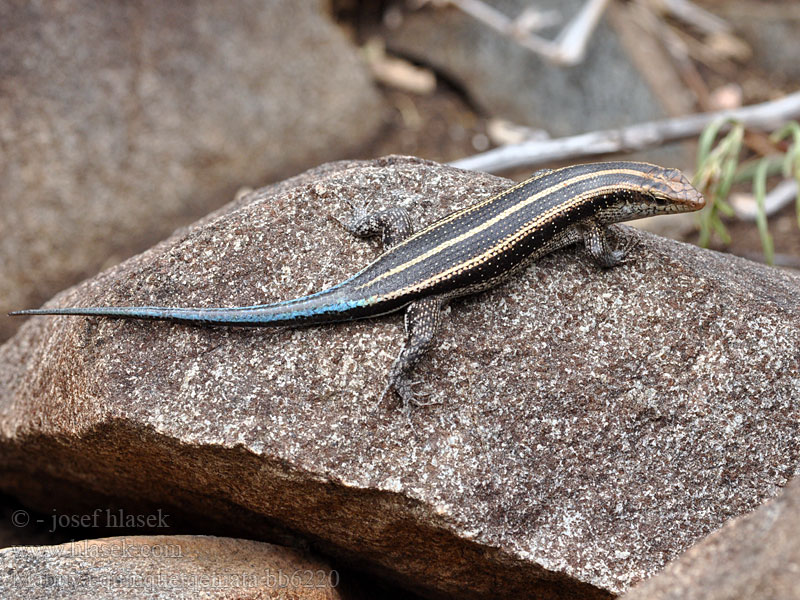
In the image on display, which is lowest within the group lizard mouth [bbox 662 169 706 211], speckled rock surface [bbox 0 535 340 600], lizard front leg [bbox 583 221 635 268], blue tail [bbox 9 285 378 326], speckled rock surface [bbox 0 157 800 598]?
speckled rock surface [bbox 0 535 340 600]

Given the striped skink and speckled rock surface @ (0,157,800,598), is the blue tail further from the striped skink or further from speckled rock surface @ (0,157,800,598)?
speckled rock surface @ (0,157,800,598)

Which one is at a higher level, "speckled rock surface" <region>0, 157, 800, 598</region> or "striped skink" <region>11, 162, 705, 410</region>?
"striped skink" <region>11, 162, 705, 410</region>

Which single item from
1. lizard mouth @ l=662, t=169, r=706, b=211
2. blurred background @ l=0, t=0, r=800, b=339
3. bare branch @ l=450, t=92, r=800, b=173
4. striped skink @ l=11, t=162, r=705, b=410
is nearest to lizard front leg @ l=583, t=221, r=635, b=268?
striped skink @ l=11, t=162, r=705, b=410

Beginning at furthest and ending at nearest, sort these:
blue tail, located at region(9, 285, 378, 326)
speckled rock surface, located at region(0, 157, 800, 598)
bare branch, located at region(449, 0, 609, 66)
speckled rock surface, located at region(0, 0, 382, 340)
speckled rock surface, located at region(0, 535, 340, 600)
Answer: bare branch, located at region(449, 0, 609, 66), speckled rock surface, located at region(0, 0, 382, 340), blue tail, located at region(9, 285, 378, 326), speckled rock surface, located at region(0, 157, 800, 598), speckled rock surface, located at region(0, 535, 340, 600)

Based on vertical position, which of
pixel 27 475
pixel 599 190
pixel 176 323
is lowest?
pixel 27 475

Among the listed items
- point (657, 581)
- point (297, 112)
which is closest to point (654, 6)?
point (297, 112)

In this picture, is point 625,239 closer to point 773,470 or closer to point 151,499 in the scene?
point 773,470
